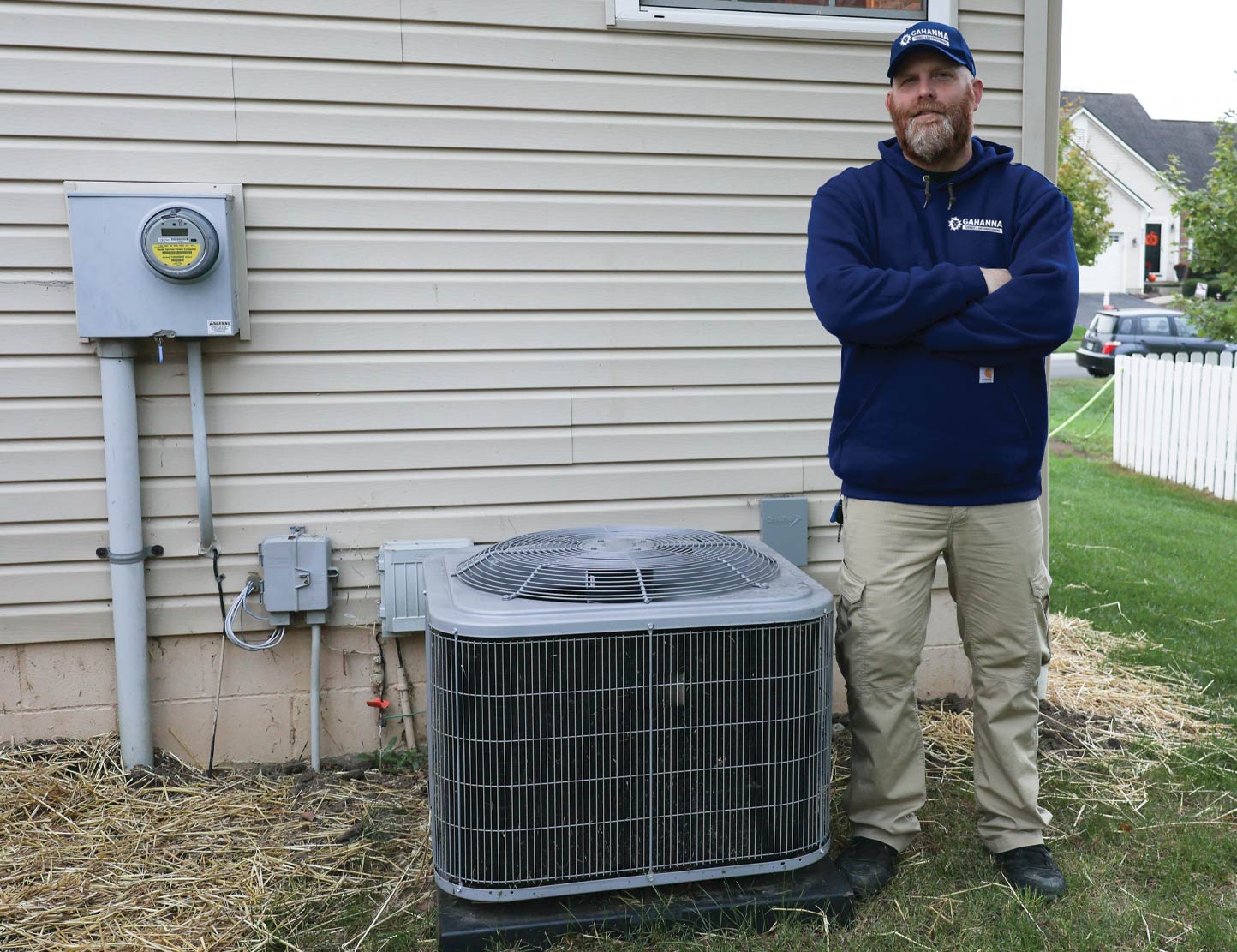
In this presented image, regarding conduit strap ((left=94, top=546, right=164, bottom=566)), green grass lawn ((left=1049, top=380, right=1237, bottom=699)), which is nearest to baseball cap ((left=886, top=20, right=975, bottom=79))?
conduit strap ((left=94, top=546, right=164, bottom=566))

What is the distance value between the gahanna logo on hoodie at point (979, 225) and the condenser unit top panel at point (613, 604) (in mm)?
947

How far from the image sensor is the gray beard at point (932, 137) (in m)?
2.58

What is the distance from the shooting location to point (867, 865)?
265 cm

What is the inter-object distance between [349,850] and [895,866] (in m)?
1.44

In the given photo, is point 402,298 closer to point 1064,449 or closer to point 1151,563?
point 1151,563

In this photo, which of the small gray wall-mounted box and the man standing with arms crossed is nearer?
the man standing with arms crossed

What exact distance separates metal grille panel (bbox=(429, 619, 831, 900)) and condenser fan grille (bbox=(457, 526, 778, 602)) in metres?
0.13

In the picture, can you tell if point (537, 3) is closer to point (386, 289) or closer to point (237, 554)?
point (386, 289)

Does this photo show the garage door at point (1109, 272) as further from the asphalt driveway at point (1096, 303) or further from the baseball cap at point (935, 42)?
the baseball cap at point (935, 42)

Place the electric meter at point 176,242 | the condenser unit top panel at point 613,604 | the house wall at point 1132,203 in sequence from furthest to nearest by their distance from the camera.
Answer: the house wall at point 1132,203
the electric meter at point 176,242
the condenser unit top panel at point 613,604

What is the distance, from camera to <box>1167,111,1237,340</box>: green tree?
10781 mm

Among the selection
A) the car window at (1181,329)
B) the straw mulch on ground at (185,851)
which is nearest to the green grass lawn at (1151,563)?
the straw mulch on ground at (185,851)

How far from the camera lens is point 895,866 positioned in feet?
8.92

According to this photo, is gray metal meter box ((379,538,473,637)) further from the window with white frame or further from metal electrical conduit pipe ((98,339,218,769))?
the window with white frame
